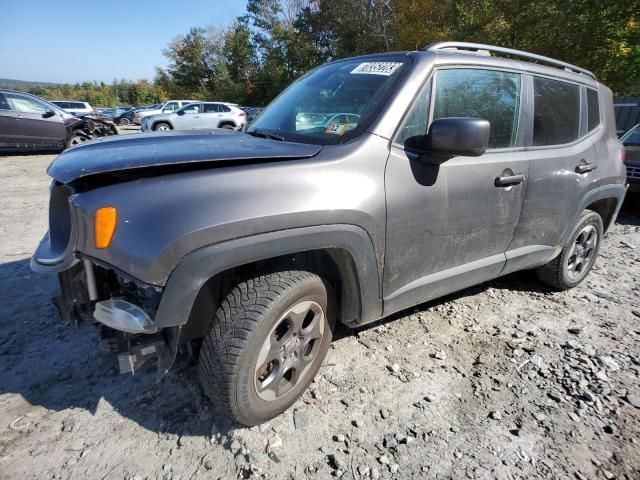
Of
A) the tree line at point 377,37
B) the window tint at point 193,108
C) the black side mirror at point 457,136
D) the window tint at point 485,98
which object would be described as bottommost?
the window tint at point 193,108

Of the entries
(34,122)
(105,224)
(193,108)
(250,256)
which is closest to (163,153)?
(105,224)

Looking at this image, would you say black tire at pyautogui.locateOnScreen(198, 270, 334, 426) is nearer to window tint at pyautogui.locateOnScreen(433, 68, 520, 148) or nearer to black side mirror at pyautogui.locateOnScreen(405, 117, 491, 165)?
black side mirror at pyautogui.locateOnScreen(405, 117, 491, 165)

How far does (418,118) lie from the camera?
2.14m

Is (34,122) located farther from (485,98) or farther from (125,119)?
(125,119)

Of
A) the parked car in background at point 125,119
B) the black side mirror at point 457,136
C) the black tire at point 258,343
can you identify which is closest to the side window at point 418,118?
the black side mirror at point 457,136

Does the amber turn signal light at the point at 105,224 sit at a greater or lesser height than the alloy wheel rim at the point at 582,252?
greater

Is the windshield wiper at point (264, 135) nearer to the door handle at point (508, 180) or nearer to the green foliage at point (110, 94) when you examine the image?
the door handle at point (508, 180)

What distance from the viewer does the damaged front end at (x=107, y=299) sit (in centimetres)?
155

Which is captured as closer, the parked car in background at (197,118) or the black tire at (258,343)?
the black tire at (258,343)

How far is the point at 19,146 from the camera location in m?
10.3

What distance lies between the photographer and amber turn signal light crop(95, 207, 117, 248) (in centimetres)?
150

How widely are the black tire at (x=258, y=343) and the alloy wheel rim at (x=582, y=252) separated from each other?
2.59 m

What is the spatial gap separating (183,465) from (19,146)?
11.8 m

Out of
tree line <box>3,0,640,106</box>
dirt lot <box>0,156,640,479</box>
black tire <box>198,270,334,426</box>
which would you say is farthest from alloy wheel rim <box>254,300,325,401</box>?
tree line <box>3,0,640,106</box>
